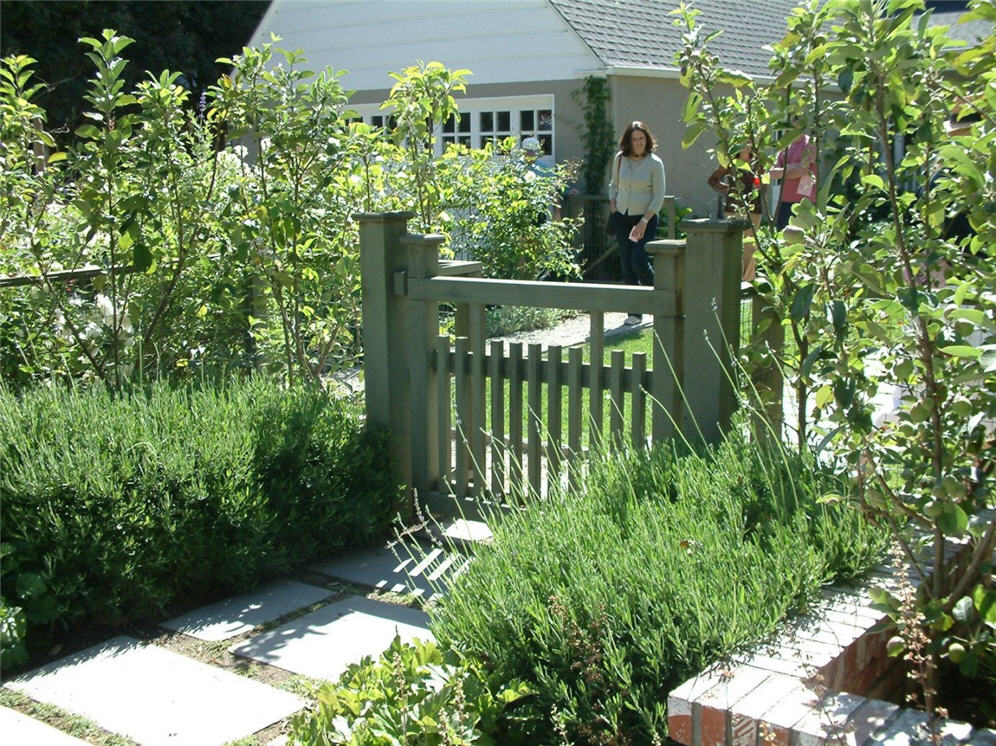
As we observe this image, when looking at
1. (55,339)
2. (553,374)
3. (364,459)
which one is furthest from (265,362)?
(553,374)

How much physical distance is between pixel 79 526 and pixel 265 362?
2.47m

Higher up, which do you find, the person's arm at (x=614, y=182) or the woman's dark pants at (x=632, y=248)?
the person's arm at (x=614, y=182)

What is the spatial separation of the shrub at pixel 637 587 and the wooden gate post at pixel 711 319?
80cm

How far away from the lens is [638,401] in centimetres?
456

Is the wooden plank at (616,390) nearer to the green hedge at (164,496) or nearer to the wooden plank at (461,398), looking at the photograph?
the wooden plank at (461,398)

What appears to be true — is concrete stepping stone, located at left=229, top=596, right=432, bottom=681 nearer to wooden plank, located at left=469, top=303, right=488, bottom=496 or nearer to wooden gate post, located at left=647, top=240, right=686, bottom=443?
wooden plank, located at left=469, top=303, right=488, bottom=496

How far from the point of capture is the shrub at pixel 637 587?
Answer: 269 cm

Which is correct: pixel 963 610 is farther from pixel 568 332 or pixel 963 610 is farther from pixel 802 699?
pixel 568 332

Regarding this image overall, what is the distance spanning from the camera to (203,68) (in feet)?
95.0

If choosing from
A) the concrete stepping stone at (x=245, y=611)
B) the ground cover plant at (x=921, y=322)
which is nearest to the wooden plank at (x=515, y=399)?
the concrete stepping stone at (x=245, y=611)

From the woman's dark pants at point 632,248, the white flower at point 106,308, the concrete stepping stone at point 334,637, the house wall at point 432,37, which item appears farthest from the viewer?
the house wall at point 432,37

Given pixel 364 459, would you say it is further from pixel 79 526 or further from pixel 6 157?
pixel 6 157

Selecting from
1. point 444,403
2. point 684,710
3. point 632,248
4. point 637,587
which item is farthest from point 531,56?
point 684,710

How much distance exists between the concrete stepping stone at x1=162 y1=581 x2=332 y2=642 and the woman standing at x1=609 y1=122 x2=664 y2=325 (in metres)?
6.38
